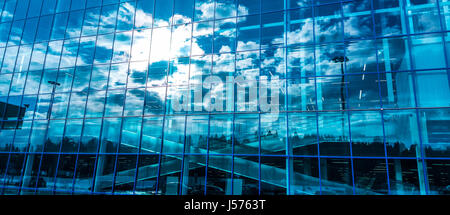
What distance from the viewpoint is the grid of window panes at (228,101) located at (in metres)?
12.5

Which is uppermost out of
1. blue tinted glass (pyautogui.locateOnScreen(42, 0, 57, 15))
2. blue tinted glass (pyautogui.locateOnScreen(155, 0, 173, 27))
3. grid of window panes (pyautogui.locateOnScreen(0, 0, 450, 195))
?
blue tinted glass (pyautogui.locateOnScreen(42, 0, 57, 15))

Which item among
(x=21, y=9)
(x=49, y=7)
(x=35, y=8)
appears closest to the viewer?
(x=49, y=7)

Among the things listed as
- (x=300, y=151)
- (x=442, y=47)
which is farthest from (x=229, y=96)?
(x=442, y=47)

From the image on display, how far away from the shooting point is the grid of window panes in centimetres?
1252

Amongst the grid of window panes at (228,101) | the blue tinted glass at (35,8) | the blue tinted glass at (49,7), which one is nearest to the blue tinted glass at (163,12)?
the grid of window panes at (228,101)

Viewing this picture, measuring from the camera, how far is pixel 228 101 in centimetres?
1529

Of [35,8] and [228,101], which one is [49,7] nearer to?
[35,8]

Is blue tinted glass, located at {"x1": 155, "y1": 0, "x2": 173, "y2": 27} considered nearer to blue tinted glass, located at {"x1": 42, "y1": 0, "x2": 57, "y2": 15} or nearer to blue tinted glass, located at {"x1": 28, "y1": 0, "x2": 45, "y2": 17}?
blue tinted glass, located at {"x1": 42, "y1": 0, "x2": 57, "y2": 15}

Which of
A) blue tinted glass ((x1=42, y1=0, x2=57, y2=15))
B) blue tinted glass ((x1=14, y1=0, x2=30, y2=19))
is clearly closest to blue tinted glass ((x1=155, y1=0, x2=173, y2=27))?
blue tinted glass ((x1=42, y1=0, x2=57, y2=15))

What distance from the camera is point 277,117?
14.2m

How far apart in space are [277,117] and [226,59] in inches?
201

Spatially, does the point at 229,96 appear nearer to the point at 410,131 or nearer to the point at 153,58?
the point at 153,58

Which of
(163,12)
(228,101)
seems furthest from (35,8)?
(228,101)

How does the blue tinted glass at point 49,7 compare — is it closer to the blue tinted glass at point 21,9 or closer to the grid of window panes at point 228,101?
the grid of window panes at point 228,101
